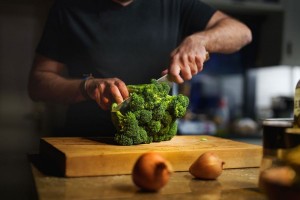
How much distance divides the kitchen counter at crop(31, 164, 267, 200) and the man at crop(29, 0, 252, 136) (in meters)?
0.69

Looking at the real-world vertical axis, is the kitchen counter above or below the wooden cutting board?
below

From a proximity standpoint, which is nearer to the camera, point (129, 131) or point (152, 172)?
point (152, 172)

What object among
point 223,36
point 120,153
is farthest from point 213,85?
point 120,153

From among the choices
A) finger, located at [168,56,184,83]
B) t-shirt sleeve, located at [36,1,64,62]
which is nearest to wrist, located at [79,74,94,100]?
A: t-shirt sleeve, located at [36,1,64,62]

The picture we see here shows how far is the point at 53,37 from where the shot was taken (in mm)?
1896

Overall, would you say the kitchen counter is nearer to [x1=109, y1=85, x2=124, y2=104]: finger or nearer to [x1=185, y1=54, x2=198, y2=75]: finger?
[x1=109, y1=85, x2=124, y2=104]: finger

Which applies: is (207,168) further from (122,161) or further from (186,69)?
(186,69)

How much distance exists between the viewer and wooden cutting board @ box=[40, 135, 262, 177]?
1.16 meters

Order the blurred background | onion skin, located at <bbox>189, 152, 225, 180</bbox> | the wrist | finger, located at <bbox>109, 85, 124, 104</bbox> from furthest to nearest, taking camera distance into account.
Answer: the blurred background < the wrist < finger, located at <bbox>109, 85, 124, 104</bbox> < onion skin, located at <bbox>189, 152, 225, 180</bbox>

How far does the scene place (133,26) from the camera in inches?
75.0

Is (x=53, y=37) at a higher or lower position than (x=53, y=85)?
higher

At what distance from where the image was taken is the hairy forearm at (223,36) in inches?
77.0

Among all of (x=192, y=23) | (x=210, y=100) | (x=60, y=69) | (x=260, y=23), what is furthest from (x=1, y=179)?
(x=260, y=23)

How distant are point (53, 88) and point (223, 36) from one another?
34.3 inches
